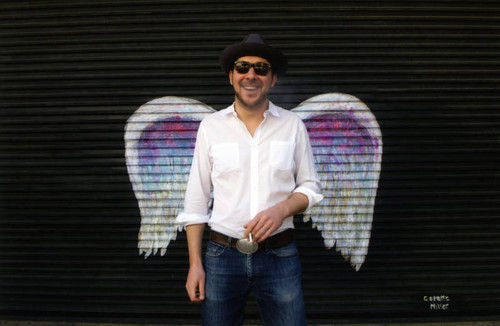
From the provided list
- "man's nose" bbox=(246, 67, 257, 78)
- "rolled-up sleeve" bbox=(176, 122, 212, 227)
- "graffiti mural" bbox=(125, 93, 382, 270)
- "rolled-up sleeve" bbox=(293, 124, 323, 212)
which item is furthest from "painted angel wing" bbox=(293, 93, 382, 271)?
"rolled-up sleeve" bbox=(176, 122, 212, 227)

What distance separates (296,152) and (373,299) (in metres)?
2.40

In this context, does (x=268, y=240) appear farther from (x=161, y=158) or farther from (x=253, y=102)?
(x=161, y=158)

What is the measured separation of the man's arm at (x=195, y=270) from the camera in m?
1.76

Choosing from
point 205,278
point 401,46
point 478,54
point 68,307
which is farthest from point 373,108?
point 68,307

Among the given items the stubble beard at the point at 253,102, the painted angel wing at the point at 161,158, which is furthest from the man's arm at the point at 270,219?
the painted angel wing at the point at 161,158

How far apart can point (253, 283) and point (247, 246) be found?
22cm

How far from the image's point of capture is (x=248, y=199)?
1788 millimetres

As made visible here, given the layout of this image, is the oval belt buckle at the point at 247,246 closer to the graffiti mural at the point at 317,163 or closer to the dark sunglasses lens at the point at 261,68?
the dark sunglasses lens at the point at 261,68

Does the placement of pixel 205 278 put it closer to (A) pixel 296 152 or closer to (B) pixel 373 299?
(A) pixel 296 152

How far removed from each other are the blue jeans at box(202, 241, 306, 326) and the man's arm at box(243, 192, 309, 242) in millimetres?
172

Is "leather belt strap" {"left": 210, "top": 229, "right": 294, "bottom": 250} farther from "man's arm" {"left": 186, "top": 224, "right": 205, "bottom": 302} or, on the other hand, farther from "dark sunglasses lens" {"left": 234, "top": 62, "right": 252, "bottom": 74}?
"dark sunglasses lens" {"left": 234, "top": 62, "right": 252, "bottom": 74}

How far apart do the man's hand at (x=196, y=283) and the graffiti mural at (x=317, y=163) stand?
1.78m

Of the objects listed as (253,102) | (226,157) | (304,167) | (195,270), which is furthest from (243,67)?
(195,270)

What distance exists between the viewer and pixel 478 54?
3449 millimetres
